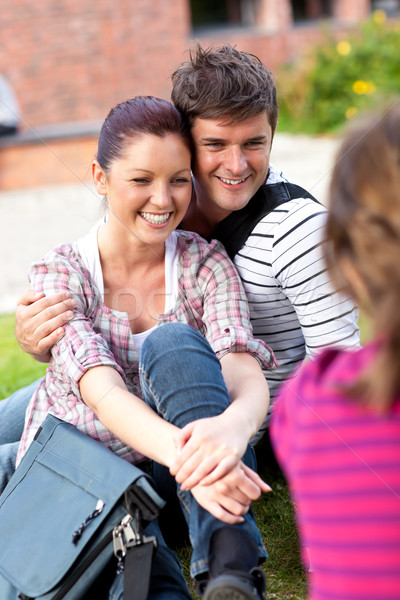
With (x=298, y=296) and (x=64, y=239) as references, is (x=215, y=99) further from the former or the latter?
(x=64, y=239)

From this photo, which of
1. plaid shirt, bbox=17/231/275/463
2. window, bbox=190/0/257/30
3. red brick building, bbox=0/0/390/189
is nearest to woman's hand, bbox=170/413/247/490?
plaid shirt, bbox=17/231/275/463

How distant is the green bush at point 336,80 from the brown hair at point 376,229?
903cm

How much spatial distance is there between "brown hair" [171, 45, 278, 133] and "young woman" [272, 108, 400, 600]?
102 cm

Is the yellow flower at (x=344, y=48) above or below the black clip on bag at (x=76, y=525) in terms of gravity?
below

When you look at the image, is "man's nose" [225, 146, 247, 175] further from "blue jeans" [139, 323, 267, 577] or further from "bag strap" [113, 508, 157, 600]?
"bag strap" [113, 508, 157, 600]

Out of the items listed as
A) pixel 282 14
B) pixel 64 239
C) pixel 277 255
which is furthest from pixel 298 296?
pixel 282 14

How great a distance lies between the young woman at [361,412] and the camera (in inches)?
40.0

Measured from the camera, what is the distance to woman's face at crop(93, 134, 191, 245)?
6.68 feet

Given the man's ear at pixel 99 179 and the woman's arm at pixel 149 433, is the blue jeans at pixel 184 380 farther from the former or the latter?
the man's ear at pixel 99 179

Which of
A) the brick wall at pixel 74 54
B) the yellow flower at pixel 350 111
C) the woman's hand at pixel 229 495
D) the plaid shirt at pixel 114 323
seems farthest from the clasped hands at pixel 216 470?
the brick wall at pixel 74 54

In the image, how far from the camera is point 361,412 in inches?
40.8

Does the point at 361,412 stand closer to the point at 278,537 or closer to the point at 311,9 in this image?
the point at 278,537

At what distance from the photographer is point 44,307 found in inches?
79.5

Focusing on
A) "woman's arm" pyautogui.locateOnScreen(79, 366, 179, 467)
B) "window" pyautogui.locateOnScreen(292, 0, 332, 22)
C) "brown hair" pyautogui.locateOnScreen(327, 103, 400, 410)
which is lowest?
"window" pyautogui.locateOnScreen(292, 0, 332, 22)
